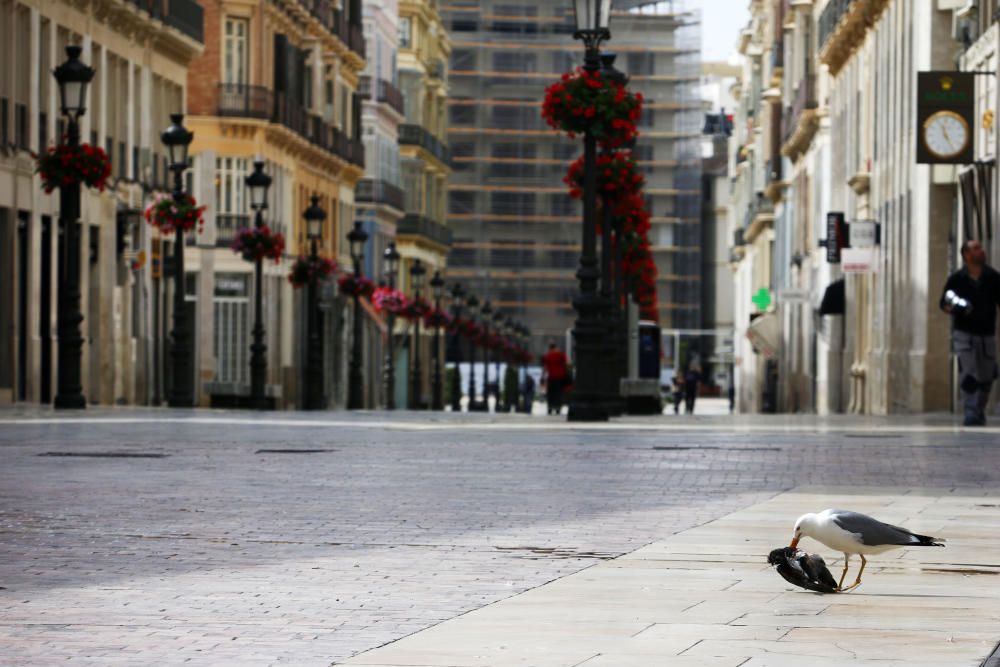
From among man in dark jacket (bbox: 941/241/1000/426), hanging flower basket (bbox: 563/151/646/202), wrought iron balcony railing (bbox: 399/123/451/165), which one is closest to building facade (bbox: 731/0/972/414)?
hanging flower basket (bbox: 563/151/646/202)

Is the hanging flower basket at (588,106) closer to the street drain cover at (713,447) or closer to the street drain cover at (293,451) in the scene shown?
the street drain cover at (713,447)

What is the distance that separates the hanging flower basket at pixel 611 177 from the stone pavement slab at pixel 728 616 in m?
32.0

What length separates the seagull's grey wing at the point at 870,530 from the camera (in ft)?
28.3

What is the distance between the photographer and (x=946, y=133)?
119 feet

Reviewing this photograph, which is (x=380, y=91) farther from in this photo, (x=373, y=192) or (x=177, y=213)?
(x=177, y=213)

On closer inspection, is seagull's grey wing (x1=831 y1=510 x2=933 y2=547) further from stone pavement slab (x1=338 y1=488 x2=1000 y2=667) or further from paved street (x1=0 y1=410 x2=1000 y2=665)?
paved street (x1=0 y1=410 x2=1000 y2=665)

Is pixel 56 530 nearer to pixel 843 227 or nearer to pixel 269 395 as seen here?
pixel 843 227

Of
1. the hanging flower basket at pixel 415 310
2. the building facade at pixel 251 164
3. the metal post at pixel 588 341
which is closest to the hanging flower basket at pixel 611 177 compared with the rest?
the metal post at pixel 588 341

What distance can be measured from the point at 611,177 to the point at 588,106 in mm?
13889

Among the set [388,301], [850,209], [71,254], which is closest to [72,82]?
[71,254]

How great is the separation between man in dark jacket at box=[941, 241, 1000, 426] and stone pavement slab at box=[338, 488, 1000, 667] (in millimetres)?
14781

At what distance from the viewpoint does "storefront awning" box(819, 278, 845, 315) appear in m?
59.2

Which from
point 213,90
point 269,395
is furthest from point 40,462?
point 213,90

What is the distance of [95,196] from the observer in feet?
160
